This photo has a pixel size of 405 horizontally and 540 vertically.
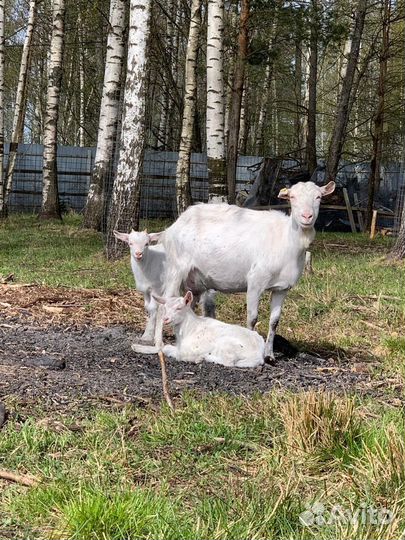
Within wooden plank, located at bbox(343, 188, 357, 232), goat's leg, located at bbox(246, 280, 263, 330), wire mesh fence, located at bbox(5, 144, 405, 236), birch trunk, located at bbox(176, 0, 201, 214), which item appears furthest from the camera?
wire mesh fence, located at bbox(5, 144, 405, 236)

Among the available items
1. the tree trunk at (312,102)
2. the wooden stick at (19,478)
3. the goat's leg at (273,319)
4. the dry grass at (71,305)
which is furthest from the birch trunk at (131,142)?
the tree trunk at (312,102)

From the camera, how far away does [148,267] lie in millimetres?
7082

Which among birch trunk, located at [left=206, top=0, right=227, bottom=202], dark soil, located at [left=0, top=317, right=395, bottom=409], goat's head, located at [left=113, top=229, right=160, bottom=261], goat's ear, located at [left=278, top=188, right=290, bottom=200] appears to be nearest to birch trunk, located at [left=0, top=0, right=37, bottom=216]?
birch trunk, located at [left=206, top=0, right=227, bottom=202]

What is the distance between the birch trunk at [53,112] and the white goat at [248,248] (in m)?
14.1

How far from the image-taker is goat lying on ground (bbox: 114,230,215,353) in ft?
22.5

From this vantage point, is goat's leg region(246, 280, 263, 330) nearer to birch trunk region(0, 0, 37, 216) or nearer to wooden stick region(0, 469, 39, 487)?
wooden stick region(0, 469, 39, 487)

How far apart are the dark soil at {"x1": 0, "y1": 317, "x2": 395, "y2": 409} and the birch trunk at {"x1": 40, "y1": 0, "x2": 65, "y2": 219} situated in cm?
1425

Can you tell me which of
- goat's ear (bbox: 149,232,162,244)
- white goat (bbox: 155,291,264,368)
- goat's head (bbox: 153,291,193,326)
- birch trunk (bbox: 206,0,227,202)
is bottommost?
white goat (bbox: 155,291,264,368)

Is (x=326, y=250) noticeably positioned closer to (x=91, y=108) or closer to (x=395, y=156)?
(x=395, y=156)

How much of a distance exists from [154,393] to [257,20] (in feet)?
61.3

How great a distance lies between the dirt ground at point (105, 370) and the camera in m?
4.98

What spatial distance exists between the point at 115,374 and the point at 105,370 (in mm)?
143

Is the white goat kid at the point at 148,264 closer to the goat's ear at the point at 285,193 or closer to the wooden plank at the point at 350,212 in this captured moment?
the goat's ear at the point at 285,193

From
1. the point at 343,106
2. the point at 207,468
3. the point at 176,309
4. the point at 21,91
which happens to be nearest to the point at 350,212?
the point at 343,106
